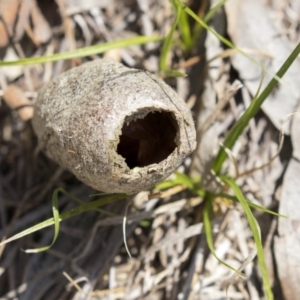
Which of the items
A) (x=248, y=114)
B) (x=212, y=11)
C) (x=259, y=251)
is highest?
(x=212, y=11)

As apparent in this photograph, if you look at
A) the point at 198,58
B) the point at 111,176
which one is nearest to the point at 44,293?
the point at 111,176

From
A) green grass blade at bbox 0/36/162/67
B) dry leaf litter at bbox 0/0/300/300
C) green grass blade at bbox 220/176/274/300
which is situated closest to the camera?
green grass blade at bbox 220/176/274/300

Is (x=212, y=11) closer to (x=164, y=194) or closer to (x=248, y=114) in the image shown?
(x=248, y=114)

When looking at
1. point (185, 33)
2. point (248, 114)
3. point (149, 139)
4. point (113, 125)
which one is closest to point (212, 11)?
point (185, 33)

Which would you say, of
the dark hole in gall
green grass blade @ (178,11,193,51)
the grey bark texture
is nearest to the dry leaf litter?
green grass blade @ (178,11,193,51)

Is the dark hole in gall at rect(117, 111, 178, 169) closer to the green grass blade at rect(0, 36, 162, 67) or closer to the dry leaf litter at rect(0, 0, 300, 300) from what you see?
the dry leaf litter at rect(0, 0, 300, 300)

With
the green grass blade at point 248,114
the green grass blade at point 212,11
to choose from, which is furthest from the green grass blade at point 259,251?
the green grass blade at point 212,11

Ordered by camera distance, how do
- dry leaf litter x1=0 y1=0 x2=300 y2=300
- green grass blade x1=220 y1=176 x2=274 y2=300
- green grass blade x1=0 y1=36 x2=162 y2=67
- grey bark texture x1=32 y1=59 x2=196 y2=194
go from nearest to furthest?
grey bark texture x1=32 y1=59 x2=196 y2=194 → green grass blade x1=220 y1=176 x2=274 y2=300 → green grass blade x1=0 y1=36 x2=162 y2=67 → dry leaf litter x1=0 y1=0 x2=300 y2=300
